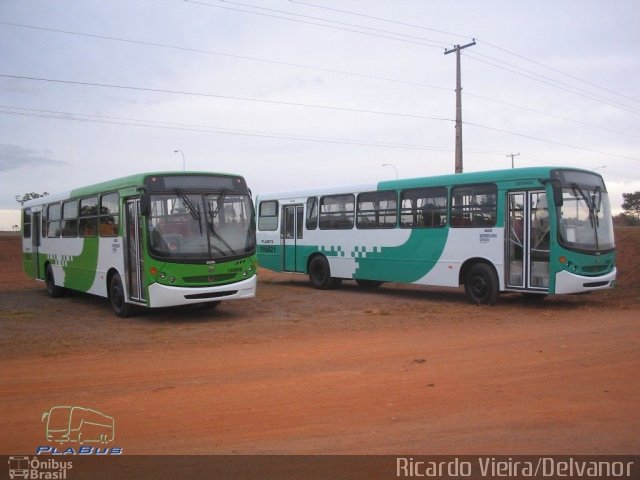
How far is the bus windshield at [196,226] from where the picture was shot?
11.9m

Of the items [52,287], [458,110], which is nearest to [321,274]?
[52,287]

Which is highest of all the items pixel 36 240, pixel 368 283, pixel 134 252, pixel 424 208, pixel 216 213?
pixel 424 208

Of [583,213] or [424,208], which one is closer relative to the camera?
[583,213]

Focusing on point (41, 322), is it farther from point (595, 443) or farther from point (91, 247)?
point (595, 443)

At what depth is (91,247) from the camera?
1461 centimetres

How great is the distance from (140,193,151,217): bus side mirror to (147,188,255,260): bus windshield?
0.12 m

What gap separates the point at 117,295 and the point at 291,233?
303 inches

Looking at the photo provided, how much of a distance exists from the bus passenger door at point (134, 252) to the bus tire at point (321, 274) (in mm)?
7380

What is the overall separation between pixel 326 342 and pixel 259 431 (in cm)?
443

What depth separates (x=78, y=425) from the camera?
18.5 ft

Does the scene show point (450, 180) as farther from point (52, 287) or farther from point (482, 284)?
point (52, 287)

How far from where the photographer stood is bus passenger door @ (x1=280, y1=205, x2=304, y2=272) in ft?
65.0

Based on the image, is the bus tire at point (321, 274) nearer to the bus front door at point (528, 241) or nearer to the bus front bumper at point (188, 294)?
the bus front door at point (528, 241)

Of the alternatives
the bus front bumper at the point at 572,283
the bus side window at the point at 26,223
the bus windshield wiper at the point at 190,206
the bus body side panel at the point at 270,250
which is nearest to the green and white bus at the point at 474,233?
the bus front bumper at the point at 572,283
